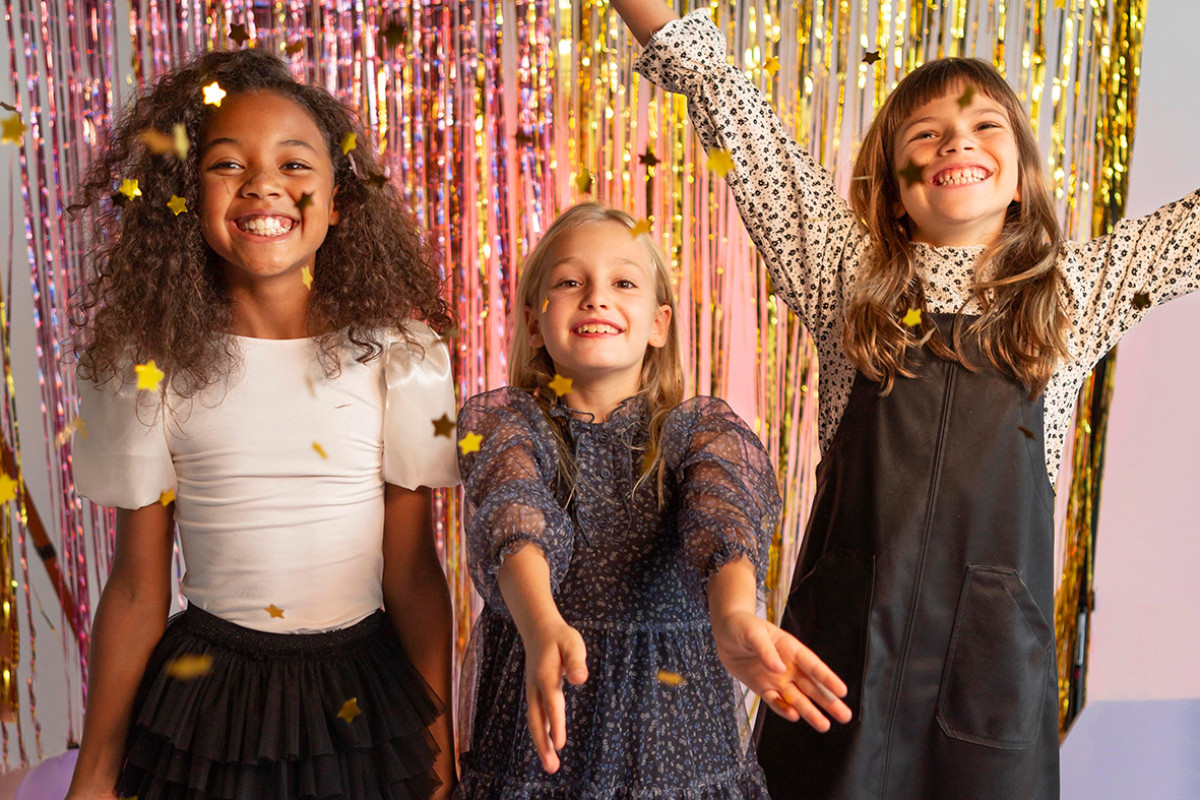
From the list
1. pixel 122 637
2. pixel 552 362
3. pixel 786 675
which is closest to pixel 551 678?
pixel 786 675

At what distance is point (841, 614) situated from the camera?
1.15 meters

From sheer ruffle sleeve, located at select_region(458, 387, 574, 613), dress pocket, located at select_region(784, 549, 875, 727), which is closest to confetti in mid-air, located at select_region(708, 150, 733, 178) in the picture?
sheer ruffle sleeve, located at select_region(458, 387, 574, 613)

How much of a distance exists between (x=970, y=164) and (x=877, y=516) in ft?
1.34

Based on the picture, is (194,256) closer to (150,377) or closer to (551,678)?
(150,377)

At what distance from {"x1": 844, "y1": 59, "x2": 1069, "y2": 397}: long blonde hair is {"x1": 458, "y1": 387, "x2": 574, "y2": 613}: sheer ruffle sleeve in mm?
390

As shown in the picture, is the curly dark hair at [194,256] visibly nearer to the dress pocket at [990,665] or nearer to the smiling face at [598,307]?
the smiling face at [598,307]

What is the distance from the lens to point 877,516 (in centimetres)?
114

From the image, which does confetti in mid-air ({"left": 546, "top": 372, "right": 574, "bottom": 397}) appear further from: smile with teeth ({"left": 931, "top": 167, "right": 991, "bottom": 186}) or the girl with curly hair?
smile with teeth ({"left": 931, "top": 167, "right": 991, "bottom": 186})

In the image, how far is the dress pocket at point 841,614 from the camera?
3.72 ft

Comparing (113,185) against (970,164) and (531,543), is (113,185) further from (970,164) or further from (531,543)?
(970,164)

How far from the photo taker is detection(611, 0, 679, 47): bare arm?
123 cm

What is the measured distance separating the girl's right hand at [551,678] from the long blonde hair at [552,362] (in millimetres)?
302

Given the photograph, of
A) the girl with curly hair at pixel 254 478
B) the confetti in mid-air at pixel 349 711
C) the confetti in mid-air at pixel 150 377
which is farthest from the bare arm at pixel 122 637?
the confetti in mid-air at pixel 349 711

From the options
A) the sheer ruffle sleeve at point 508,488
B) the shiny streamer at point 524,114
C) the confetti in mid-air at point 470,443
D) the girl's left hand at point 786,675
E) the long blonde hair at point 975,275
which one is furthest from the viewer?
the shiny streamer at point 524,114
